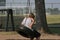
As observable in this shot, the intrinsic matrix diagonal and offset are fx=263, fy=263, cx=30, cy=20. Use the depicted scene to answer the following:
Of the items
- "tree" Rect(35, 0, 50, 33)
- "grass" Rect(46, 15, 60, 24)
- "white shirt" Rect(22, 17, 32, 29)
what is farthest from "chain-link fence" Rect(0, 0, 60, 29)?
"white shirt" Rect(22, 17, 32, 29)

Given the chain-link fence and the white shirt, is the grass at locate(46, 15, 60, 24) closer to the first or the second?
the chain-link fence

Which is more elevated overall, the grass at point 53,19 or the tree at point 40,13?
the tree at point 40,13

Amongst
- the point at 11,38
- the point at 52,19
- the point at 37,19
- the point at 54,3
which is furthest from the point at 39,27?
the point at 52,19

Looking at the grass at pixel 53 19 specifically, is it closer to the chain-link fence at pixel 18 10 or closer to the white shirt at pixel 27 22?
the chain-link fence at pixel 18 10

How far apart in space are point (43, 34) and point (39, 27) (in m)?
0.78

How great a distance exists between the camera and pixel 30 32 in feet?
34.8

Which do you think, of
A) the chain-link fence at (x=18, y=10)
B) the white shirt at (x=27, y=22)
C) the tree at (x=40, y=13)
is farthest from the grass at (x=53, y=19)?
the white shirt at (x=27, y=22)

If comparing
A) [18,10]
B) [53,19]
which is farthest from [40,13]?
[53,19]

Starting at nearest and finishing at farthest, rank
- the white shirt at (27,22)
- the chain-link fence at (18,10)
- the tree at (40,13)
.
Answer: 1. the white shirt at (27,22)
2. the tree at (40,13)
3. the chain-link fence at (18,10)

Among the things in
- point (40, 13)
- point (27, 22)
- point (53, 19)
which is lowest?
point (53, 19)

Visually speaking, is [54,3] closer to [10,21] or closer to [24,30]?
[10,21]

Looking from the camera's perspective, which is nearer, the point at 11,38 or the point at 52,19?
the point at 11,38

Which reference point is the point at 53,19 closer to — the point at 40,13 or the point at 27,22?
the point at 40,13

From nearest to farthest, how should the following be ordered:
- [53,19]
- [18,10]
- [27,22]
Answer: [27,22]
[18,10]
[53,19]
